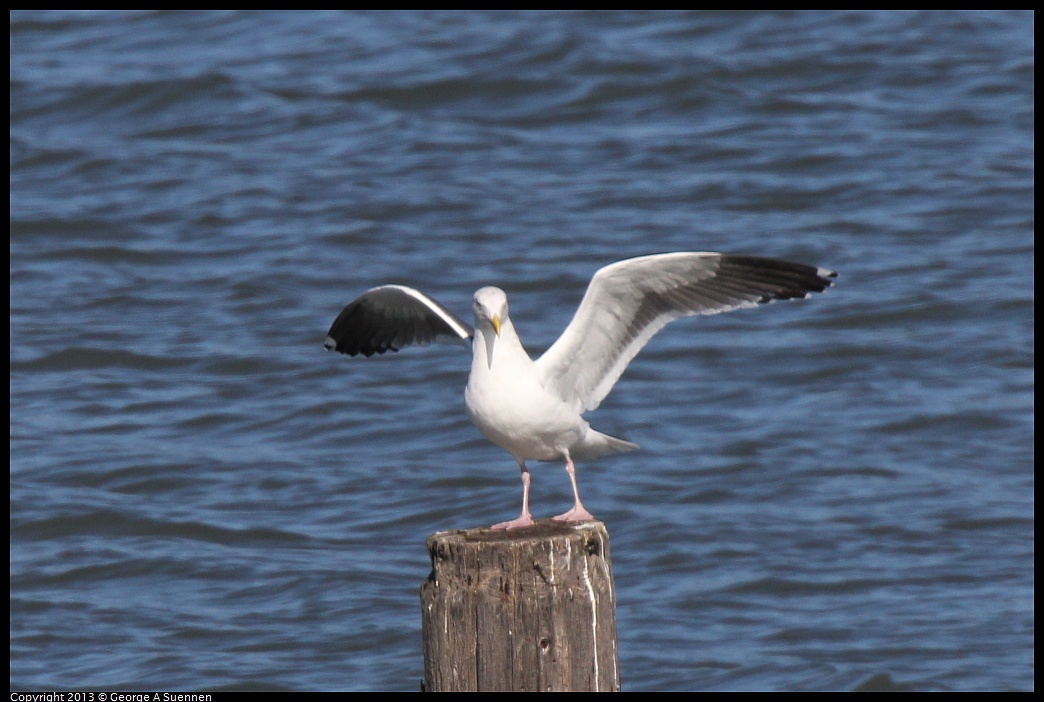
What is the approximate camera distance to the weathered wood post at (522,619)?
14.9 feet

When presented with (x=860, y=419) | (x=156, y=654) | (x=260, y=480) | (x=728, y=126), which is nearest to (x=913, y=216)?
(x=728, y=126)

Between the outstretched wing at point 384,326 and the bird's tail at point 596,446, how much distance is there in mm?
667

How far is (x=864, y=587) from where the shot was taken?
8930 mm

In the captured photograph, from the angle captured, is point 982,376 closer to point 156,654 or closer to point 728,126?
point 728,126

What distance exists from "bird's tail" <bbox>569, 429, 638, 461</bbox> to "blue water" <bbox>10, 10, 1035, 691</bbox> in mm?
249

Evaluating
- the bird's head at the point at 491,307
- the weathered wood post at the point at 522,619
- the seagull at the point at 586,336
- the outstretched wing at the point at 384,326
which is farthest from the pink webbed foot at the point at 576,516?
the outstretched wing at the point at 384,326

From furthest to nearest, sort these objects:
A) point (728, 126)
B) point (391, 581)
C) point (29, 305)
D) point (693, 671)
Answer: point (728, 126)
point (29, 305)
point (391, 581)
point (693, 671)

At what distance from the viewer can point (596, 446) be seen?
19.7 feet

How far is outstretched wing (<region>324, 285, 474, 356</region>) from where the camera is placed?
6379mm

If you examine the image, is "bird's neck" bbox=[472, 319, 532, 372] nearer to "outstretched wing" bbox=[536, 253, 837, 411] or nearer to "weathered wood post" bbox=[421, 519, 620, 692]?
"outstretched wing" bbox=[536, 253, 837, 411]

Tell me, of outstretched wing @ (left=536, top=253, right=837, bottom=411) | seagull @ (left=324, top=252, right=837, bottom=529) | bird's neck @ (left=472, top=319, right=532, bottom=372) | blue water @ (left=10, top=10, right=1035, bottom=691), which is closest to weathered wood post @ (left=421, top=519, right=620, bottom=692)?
seagull @ (left=324, top=252, right=837, bottom=529)

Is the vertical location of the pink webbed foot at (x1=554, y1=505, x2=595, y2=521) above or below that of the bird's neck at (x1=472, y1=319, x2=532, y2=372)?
below

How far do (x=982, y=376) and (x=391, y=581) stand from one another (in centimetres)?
511

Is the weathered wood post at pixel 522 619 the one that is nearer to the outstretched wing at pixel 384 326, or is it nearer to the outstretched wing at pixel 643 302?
the outstretched wing at pixel 643 302
